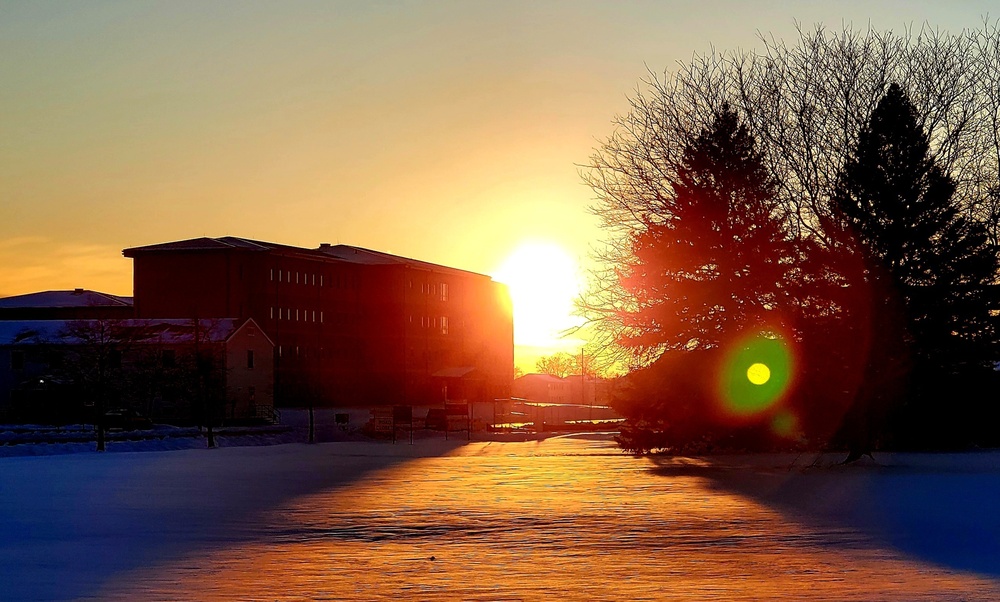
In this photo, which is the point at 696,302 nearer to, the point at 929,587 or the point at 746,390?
the point at 746,390

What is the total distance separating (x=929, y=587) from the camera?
43.7 ft

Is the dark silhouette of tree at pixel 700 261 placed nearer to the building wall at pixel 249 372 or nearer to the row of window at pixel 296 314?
the building wall at pixel 249 372

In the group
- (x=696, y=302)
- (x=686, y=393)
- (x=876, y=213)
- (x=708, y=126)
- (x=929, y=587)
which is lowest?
(x=929, y=587)

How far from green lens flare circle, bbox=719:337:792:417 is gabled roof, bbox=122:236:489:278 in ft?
256

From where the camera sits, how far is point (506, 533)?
1883 cm

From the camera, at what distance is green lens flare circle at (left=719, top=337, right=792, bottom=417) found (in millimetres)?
36844

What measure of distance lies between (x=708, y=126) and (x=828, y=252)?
547 centimetres

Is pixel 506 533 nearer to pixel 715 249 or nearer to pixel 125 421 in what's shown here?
pixel 715 249

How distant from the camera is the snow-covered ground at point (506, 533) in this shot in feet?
44.6

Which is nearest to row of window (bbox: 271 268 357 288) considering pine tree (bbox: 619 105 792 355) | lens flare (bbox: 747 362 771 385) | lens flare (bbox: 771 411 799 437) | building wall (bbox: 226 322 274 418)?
building wall (bbox: 226 322 274 418)

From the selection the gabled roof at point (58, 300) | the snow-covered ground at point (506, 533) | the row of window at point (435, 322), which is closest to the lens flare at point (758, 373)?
the snow-covered ground at point (506, 533)

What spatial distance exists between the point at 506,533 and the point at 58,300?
423 ft

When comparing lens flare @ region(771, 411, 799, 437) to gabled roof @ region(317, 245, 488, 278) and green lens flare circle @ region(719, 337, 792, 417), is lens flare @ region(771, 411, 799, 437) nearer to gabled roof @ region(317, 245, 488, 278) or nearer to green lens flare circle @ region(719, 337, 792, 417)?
green lens flare circle @ region(719, 337, 792, 417)

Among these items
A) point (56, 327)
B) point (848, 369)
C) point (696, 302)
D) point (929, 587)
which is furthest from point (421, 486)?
point (56, 327)
